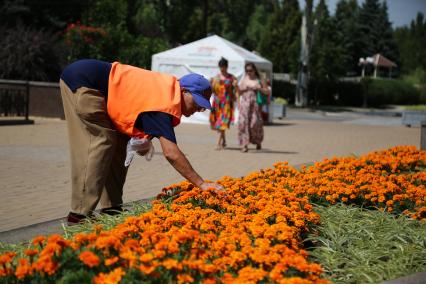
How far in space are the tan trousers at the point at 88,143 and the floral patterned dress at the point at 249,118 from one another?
354 inches

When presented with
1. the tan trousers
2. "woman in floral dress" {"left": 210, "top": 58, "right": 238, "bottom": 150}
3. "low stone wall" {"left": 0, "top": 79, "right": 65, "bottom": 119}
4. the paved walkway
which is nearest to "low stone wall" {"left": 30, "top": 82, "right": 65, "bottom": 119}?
"low stone wall" {"left": 0, "top": 79, "right": 65, "bottom": 119}

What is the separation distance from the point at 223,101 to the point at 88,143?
10.2 meters

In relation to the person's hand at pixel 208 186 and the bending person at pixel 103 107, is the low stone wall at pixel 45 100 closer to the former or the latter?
the bending person at pixel 103 107

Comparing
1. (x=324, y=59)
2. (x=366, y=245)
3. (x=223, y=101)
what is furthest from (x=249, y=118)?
(x=324, y=59)

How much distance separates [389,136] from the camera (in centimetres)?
2008

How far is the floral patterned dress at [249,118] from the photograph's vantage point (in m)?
14.3

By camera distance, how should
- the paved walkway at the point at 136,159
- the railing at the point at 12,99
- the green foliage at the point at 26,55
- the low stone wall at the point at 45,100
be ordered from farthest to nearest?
1. the green foliage at the point at 26,55
2. the low stone wall at the point at 45,100
3. the railing at the point at 12,99
4. the paved walkway at the point at 136,159

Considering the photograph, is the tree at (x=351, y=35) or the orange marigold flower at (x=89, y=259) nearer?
the orange marigold flower at (x=89, y=259)

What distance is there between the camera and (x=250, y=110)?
1464cm

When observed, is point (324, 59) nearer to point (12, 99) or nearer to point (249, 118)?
point (12, 99)

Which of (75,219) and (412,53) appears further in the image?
(412,53)

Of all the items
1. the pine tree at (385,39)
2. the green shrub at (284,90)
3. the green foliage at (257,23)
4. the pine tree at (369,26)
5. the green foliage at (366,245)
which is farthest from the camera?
the green foliage at (257,23)

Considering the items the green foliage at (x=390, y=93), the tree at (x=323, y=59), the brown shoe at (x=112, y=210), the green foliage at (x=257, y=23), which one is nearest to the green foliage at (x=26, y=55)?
the brown shoe at (x=112, y=210)

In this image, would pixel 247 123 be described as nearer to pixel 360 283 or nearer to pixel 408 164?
pixel 408 164
